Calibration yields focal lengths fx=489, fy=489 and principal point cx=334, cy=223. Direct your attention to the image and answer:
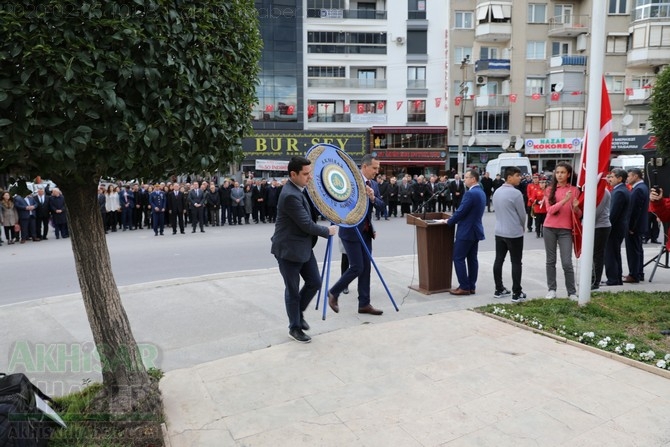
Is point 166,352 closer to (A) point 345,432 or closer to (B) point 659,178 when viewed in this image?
(A) point 345,432

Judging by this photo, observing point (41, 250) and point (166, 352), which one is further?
point (41, 250)

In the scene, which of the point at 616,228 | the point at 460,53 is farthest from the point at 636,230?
the point at 460,53

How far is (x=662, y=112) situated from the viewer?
8.35 metres

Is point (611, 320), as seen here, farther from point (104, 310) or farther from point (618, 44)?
point (618, 44)

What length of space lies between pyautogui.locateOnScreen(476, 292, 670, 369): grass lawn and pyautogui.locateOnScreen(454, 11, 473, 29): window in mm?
36412

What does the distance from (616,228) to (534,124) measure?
33.8 metres

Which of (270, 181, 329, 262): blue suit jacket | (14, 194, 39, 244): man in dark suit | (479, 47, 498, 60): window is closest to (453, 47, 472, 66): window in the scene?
(479, 47, 498, 60): window

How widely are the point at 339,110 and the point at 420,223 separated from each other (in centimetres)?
3365

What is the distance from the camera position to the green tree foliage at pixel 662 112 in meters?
8.24

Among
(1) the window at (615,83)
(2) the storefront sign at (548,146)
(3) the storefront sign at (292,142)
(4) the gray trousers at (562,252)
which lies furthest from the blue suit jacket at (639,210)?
(1) the window at (615,83)

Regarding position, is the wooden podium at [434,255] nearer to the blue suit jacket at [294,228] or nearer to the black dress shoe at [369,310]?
the black dress shoe at [369,310]

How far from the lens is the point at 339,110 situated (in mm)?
39312

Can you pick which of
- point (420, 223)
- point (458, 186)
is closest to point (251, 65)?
point (420, 223)

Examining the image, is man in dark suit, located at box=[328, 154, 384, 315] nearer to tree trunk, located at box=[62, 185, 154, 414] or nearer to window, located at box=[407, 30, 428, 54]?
tree trunk, located at box=[62, 185, 154, 414]
